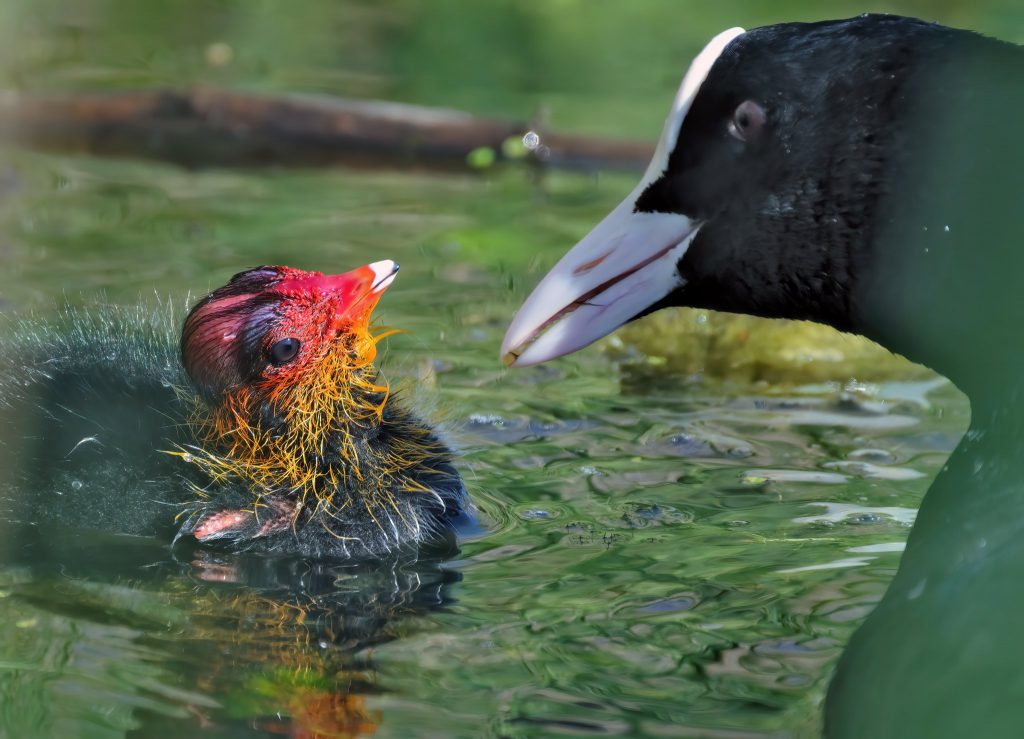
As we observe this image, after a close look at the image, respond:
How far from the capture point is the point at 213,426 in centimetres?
405

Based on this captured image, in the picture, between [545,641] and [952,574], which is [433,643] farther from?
[952,574]

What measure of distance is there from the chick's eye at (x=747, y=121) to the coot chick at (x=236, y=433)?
1.14 meters

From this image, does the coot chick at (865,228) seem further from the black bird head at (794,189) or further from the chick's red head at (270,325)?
the chick's red head at (270,325)

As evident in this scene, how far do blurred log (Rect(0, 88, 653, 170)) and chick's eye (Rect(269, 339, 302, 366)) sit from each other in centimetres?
358

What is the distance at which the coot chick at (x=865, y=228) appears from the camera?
10.9 feet

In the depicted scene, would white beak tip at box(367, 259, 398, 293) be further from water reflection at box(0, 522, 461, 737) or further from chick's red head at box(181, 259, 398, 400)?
water reflection at box(0, 522, 461, 737)

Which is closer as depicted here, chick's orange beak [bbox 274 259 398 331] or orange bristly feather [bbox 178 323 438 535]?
orange bristly feather [bbox 178 323 438 535]

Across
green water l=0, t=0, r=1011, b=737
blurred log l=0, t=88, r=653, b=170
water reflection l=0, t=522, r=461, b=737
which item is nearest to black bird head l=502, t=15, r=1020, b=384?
green water l=0, t=0, r=1011, b=737

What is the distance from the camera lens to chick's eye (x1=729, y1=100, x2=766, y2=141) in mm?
3428

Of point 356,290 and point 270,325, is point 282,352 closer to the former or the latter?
point 270,325

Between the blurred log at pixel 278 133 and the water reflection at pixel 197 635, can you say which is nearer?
the water reflection at pixel 197 635

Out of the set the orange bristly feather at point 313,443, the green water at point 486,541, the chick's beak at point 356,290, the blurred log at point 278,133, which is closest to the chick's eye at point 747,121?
the green water at point 486,541

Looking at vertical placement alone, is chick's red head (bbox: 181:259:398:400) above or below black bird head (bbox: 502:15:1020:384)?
below

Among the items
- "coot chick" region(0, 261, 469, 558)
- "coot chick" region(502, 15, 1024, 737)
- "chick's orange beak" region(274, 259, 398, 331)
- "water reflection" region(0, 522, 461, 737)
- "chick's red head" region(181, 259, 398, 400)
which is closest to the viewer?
"water reflection" region(0, 522, 461, 737)
